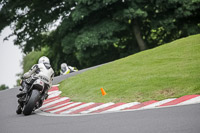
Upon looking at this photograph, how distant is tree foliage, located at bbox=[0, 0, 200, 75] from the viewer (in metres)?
26.0

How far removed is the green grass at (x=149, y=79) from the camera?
8.83 metres

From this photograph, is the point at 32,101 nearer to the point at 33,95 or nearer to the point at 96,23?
the point at 33,95

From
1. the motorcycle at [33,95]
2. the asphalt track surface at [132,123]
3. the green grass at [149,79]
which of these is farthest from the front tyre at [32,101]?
the green grass at [149,79]

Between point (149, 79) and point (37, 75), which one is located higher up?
point (37, 75)

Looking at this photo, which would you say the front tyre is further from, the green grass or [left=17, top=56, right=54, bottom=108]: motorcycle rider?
the green grass

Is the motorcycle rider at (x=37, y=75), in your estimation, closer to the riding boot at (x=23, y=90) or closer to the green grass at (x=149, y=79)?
the riding boot at (x=23, y=90)

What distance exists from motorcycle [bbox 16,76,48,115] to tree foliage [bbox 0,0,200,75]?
54.9 feet

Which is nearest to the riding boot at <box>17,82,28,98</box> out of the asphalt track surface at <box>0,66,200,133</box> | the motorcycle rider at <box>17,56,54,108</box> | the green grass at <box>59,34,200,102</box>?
the motorcycle rider at <box>17,56,54,108</box>

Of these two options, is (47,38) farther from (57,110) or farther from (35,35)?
(57,110)

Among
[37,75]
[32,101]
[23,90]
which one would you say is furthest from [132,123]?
[23,90]

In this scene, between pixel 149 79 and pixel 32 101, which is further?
pixel 149 79

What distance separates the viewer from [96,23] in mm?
28297

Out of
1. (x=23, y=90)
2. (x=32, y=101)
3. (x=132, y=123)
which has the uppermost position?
(x=23, y=90)

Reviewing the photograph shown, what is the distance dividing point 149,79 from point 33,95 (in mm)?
3972
